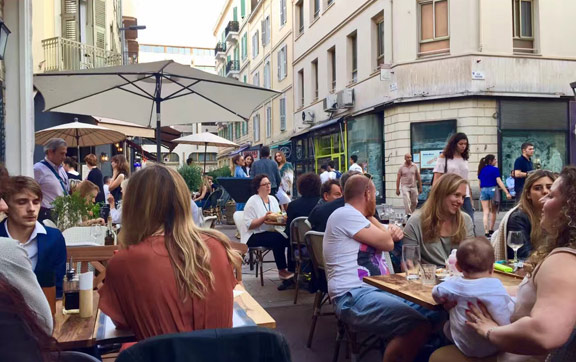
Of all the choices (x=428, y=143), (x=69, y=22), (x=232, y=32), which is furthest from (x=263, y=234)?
(x=232, y=32)

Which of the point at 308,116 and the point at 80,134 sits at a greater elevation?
the point at 308,116

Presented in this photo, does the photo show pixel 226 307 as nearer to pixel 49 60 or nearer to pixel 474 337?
pixel 474 337

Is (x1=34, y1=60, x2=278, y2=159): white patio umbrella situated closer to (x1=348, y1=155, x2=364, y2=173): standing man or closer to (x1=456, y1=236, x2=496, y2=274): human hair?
(x1=456, y1=236, x2=496, y2=274): human hair

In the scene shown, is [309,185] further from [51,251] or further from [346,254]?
[51,251]

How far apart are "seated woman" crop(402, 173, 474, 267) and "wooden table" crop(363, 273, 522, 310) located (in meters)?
0.49

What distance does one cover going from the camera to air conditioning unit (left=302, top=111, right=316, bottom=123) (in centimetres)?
2264

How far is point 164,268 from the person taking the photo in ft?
6.41

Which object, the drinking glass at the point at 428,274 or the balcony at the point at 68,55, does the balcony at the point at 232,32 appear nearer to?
the balcony at the point at 68,55

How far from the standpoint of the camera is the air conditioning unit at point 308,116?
891 inches

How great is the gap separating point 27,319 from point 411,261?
2.48 meters

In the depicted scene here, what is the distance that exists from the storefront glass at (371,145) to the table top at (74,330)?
48.2 ft

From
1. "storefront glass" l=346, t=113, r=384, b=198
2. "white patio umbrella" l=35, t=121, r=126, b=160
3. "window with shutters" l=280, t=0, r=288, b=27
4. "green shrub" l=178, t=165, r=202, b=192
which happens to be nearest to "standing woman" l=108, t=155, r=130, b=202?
"white patio umbrella" l=35, t=121, r=126, b=160

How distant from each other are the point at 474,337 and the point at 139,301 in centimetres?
163

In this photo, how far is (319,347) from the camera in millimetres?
4262
